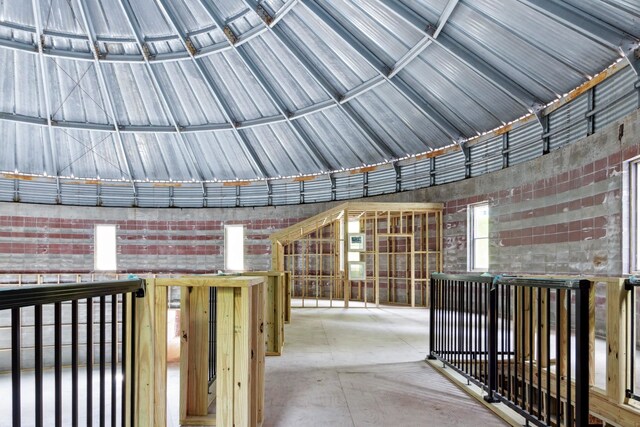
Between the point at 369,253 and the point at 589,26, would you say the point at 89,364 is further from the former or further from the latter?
the point at 369,253

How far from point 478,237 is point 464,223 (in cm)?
59

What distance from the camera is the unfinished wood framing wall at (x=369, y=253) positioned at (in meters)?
14.1

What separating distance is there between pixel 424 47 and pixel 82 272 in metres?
16.8

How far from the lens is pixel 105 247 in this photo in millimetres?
19547

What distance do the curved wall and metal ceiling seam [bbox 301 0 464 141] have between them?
175cm

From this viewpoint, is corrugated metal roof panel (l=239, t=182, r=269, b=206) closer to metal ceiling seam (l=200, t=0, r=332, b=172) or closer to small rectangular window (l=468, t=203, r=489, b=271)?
metal ceiling seam (l=200, t=0, r=332, b=172)

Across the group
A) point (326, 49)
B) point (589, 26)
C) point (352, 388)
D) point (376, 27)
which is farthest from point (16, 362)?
point (326, 49)

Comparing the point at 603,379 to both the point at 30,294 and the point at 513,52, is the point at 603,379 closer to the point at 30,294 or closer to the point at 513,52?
the point at 30,294

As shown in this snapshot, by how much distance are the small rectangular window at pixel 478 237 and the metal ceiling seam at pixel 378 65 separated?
2.33 m

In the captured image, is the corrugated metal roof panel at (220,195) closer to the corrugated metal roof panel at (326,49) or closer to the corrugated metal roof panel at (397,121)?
the corrugated metal roof panel at (397,121)

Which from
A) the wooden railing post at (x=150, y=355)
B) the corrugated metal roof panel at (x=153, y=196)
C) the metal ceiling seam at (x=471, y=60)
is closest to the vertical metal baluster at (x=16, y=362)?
the wooden railing post at (x=150, y=355)

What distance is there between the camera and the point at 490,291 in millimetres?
4555

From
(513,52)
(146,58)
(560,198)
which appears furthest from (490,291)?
(146,58)

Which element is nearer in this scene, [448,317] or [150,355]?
[150,355]
